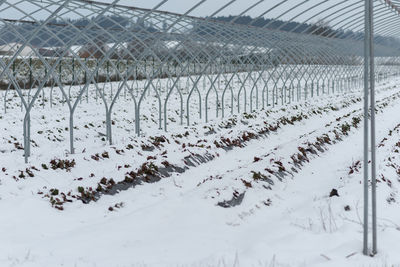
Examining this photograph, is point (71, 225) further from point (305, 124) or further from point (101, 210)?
point (305, 124)

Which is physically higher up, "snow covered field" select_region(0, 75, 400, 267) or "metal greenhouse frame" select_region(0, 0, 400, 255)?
"metal greenhouse frame" select_region(0, 0, 400, 255)

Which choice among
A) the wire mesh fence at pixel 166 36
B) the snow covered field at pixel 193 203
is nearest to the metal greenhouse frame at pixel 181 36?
the wire mesh fence at pixel 166 36

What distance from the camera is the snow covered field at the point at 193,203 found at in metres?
4.49

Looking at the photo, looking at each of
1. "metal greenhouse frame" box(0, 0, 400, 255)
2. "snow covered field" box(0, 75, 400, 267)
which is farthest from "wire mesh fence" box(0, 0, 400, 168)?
"snow covered field" box(0, 75, 400, 267)

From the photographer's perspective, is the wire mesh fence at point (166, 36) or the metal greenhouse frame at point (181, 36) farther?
the wire mesh fence at point (166, 36)

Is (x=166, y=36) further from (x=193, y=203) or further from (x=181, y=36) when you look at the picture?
(x=193, y=203)

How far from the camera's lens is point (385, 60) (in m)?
52.8

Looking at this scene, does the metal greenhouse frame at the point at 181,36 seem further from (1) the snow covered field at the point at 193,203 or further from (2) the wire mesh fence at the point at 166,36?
(1) the snow covered field at the point at 193,203

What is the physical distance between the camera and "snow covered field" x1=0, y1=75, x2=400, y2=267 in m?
4.49

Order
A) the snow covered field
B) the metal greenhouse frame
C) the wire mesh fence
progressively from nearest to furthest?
1. the snow covered field
2. the metal greenhouse frame
3. the wire mesh fence

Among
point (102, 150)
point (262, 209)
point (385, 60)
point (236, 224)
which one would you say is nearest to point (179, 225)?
point (236, 224)

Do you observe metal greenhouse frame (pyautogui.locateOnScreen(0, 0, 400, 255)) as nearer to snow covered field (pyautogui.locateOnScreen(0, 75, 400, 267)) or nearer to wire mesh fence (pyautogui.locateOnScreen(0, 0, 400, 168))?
wire mesh fence (pyautogui.locateOnScreen(0, 0, 400, 168))

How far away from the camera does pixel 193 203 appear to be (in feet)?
20.4

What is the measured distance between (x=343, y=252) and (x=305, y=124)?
1135 centimetres
